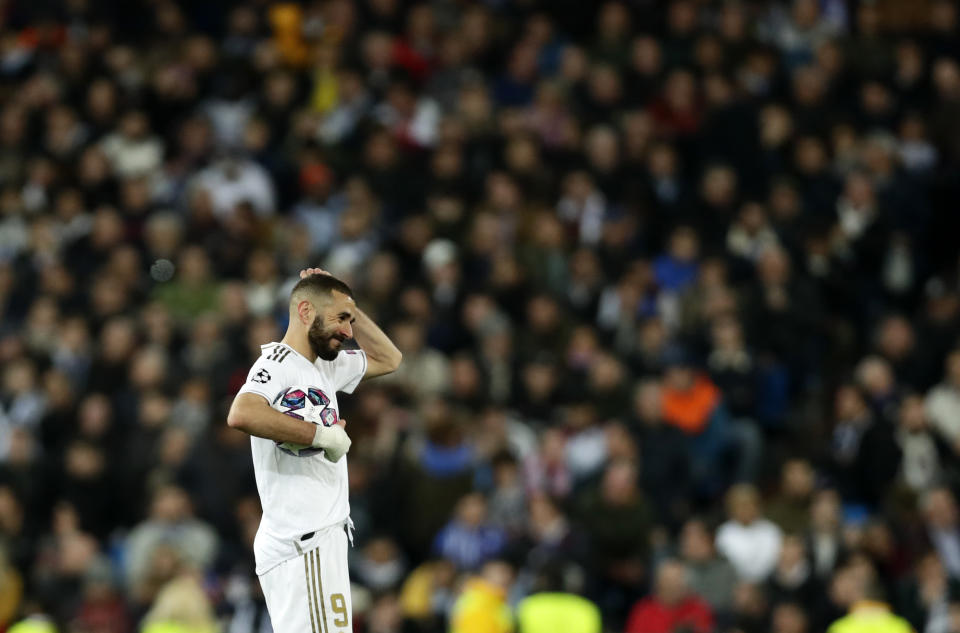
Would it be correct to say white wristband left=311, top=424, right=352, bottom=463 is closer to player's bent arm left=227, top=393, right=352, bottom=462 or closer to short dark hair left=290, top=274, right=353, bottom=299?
player's bent arm left=227, top=393, right=352, bottom=462

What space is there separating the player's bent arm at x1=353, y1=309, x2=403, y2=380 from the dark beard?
0.53m

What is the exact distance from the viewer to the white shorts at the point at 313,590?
7336 millimetres

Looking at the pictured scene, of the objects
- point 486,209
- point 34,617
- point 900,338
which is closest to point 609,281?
point 486,209

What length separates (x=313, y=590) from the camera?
7332 millimetres

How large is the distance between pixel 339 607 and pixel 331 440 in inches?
33.9

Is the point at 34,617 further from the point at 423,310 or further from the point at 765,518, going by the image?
the point at 765,518

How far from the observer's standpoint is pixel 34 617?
507 inches

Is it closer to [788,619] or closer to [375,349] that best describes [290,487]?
[375,349]

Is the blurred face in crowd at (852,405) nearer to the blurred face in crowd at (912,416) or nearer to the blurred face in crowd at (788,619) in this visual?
the blurred face in crowd at (912,416)

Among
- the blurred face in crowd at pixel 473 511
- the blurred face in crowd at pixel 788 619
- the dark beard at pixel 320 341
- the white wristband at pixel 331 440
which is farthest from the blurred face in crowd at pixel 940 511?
the white wristband at pixel 331 440

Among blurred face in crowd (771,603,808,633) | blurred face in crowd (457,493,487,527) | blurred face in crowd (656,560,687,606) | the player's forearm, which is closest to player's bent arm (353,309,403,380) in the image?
the player's forearm

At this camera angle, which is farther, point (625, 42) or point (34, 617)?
point (625, 42)

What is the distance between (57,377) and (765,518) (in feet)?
21.3

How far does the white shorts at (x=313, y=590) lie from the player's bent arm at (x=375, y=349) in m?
0.98
